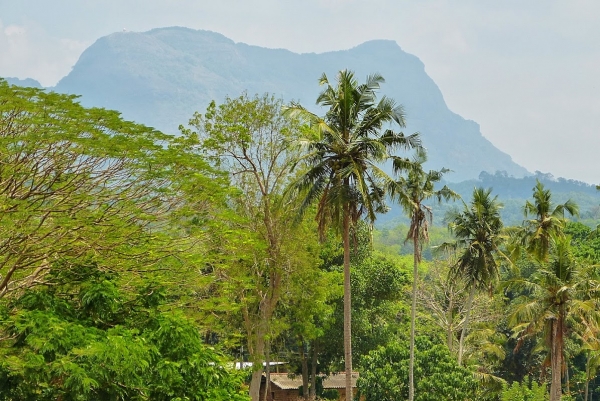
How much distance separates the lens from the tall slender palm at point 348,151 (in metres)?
22.8

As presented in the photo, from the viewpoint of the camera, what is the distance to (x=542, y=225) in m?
36.4

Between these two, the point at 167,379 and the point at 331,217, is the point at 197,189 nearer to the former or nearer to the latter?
the point at 331,217

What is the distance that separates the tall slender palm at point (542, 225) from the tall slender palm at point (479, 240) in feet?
5.52

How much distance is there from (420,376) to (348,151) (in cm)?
1322

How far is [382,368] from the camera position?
1271 inches

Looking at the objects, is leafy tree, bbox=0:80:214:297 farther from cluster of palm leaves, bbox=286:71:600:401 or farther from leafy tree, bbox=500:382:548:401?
leafy tree, bbox=500:382:548:401

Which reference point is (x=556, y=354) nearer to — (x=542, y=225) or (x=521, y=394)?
(x=521, y=394)

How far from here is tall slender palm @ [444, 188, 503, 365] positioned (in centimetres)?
3581

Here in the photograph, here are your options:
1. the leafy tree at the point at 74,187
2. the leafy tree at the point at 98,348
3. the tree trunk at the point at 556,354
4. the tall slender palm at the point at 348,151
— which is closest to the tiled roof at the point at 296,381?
the tree trunk at the point at 556,354

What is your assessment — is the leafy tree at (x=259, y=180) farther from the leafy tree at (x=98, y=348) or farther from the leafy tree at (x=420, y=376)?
the leafy tree at (x=98, y=348)

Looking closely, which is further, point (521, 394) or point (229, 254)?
point (521, 394)

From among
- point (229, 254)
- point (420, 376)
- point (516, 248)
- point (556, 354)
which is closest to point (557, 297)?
point (556, 354)

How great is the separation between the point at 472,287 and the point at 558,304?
7.41 m

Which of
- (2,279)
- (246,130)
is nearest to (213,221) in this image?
(2,279)
